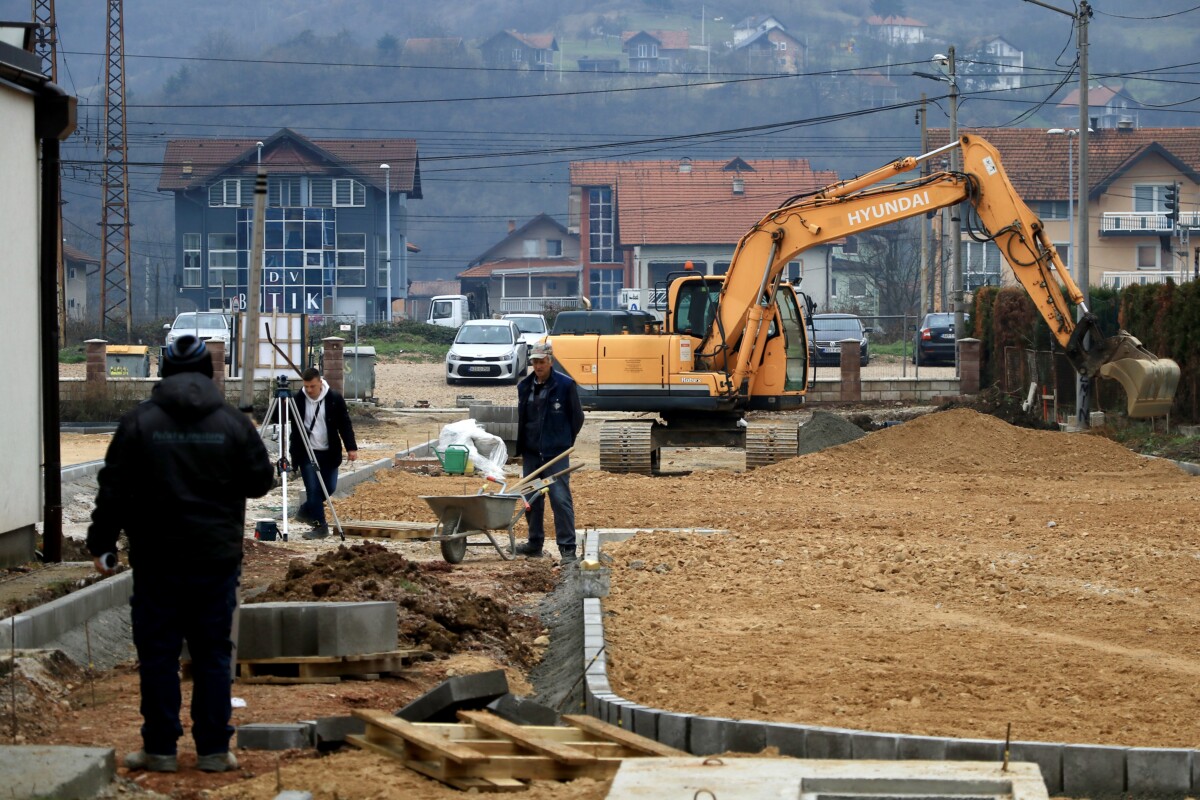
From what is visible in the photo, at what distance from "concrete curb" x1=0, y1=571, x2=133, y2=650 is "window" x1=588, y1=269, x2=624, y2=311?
3678 inches

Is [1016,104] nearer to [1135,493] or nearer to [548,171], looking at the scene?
[548,171]

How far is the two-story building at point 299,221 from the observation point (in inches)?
3425

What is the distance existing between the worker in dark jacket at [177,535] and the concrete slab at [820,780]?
5.78 feet

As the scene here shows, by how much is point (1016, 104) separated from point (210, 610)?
580 ft

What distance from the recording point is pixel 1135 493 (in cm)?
1900

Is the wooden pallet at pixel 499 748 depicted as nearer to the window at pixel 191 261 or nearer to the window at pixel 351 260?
the window at pixel 351 260

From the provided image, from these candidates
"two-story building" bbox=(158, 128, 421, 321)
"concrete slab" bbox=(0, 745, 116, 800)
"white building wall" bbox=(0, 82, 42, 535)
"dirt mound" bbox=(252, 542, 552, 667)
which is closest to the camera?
"concrete slab" bbox=(0, 745, 116, 800)

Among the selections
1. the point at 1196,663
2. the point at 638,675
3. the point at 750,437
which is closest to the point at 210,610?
the point at 638,675

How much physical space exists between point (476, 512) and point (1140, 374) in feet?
38.2

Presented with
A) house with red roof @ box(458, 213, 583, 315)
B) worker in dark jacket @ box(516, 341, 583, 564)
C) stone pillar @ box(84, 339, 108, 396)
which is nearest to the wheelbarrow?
worker in dark jacket @ box(516, 341, 583, 564)

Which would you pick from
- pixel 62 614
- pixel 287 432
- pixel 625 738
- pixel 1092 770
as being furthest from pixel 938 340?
pixel 625 738

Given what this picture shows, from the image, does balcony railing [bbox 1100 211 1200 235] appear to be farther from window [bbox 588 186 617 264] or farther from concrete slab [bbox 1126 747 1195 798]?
concrete slab [bbox 1126 747 1195 798]

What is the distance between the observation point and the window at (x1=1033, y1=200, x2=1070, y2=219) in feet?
263

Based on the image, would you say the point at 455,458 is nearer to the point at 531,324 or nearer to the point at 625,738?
the point at 625,738
